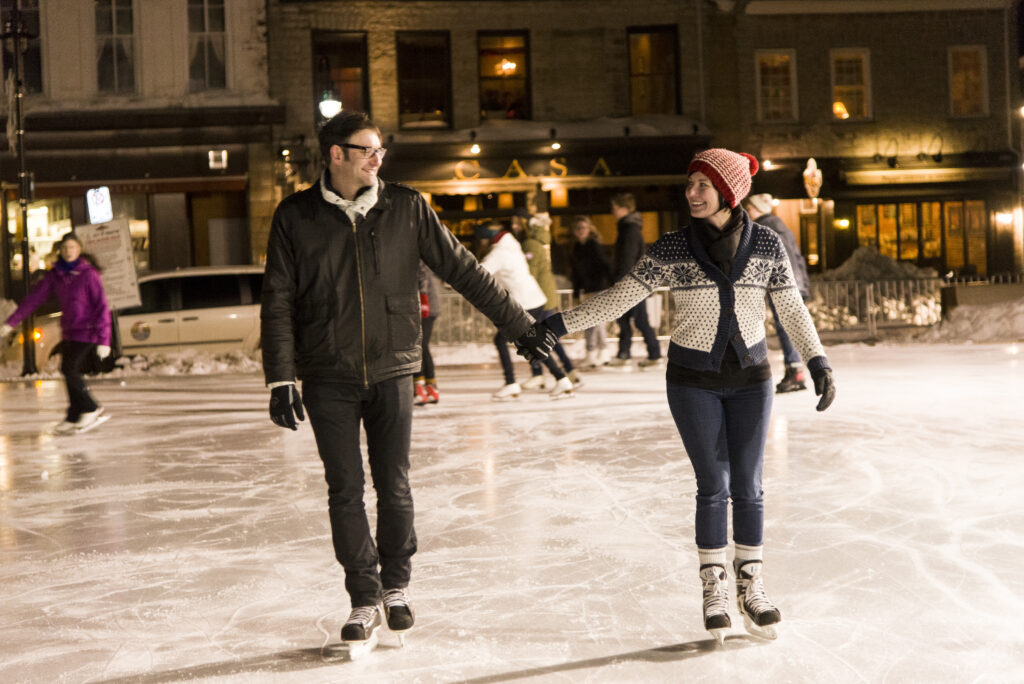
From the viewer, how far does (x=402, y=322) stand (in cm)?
424

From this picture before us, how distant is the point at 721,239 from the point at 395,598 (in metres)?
1.70

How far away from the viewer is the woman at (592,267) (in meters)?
14.8

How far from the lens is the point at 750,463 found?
4.27m

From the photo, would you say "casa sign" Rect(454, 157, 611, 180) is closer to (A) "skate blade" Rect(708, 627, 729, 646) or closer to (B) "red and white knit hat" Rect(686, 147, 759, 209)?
(B) "red and white knit hat" Rect(686, 147, 759, 209)

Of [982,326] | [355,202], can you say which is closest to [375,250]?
[355,202]

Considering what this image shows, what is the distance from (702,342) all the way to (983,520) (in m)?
2.51

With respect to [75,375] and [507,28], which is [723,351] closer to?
[75,375]

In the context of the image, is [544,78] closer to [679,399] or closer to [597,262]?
[597,262]

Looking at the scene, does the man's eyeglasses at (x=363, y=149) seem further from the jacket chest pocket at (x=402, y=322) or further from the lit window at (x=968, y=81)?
the lit window at (x=968, y=81)

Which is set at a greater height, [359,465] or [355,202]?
[355,202]

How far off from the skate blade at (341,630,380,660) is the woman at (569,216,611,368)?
10.7m

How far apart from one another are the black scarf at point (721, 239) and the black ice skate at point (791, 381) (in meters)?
6.48

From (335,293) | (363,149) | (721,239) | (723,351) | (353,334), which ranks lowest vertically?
(723,351)

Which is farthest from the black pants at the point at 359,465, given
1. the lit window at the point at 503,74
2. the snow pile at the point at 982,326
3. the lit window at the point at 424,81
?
the lit window at the point at 503,74
